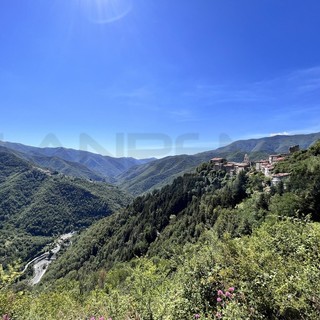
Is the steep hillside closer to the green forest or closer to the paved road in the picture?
the green forest

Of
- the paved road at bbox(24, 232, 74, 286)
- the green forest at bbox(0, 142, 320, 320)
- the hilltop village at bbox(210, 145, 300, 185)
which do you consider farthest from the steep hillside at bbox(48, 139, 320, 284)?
the paved road at bbox(24, 232, 74, 286)

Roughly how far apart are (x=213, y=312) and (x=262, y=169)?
277 feet

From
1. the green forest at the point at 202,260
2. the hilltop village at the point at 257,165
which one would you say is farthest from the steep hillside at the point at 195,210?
the hilltop village at the point at 257,165

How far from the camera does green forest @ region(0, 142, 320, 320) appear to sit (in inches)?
295

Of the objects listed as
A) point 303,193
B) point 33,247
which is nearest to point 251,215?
point 303,193

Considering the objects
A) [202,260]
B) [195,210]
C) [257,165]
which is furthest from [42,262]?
[202,260]

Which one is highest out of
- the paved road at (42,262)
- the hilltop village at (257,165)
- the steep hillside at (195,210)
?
the hilltop village at (257,165)

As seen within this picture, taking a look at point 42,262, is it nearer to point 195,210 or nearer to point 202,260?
point 195,210

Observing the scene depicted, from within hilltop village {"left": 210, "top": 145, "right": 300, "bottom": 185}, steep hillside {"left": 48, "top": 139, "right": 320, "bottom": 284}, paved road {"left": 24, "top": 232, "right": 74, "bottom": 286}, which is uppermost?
hilltop village {"left": 210, "top": 145, "right": 300, "bottom": 185}

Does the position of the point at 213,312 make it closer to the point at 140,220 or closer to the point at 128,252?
the point at 128,252

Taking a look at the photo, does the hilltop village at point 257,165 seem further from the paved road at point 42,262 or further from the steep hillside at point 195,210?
the paved road at point 42,262

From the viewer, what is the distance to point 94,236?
114125 mm

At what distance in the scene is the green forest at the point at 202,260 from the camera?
7.50 metres

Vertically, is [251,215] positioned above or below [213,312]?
below
